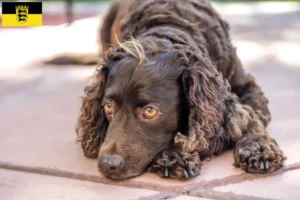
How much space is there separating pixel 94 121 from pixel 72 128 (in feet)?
1.96

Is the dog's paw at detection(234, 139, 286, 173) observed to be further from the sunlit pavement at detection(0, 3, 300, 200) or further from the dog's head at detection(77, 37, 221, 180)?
the dog's head at detection(77, 37, 221, 180)

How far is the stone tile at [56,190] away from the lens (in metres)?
2.96

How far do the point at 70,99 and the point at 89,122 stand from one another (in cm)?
128

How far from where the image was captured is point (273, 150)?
10.6ft

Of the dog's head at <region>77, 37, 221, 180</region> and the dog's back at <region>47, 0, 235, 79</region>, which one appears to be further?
the dog's back at <region>47, 0, 235, 79</region>

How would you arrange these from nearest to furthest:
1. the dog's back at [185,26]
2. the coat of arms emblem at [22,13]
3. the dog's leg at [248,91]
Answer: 1. the dog's back at [185,26]
2. the dog's leg at [248,91]
3. the coat of arms emblem at [22,13]

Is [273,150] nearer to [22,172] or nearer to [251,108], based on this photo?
[251,108]

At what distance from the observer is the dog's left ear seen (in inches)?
124

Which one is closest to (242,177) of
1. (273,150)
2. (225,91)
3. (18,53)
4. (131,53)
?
(273,150)

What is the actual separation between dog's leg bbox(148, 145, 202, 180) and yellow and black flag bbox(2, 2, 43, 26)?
1.78m

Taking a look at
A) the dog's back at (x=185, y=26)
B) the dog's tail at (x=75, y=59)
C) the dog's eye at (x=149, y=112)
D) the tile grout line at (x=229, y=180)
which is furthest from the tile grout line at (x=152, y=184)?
the dog's tail at (x=75, y=59)

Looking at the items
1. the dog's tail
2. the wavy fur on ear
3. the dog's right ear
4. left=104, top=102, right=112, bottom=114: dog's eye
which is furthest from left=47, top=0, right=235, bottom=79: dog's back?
the dog's tail

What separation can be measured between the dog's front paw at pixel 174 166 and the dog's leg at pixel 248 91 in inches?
33.1

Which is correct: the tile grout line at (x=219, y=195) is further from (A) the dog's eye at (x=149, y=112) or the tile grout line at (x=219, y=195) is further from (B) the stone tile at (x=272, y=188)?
(A) the dog's eye at (x=149, y=112)
